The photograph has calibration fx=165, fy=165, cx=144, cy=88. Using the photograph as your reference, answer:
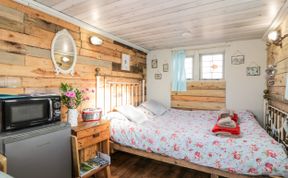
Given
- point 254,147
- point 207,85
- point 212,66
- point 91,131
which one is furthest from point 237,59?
point 91,131

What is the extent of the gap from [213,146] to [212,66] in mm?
2340

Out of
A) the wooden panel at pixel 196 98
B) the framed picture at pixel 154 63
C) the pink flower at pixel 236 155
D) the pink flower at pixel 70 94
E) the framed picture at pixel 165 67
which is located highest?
the framed picture at pixel 154 63

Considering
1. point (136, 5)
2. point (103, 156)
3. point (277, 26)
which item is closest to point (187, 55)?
point (277, 26)

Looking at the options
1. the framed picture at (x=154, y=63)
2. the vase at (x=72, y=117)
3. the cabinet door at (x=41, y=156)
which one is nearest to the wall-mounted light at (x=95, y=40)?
the vase at (x=72, y=117)

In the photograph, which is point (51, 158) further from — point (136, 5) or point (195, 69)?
point (195, 69)

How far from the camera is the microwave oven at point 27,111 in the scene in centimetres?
134

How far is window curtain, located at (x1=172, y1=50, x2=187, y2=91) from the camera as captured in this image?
3920 mm

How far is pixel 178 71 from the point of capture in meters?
3.97

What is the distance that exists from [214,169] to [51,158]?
174 cm

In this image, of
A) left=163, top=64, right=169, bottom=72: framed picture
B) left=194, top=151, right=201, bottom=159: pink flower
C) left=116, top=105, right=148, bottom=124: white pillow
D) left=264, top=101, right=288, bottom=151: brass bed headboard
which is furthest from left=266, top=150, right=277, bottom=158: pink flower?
left=163, top=64, right=169, bottom=72: framed picture

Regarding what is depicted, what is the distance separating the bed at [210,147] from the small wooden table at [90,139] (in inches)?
10.4

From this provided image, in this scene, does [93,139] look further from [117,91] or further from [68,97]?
[117,91]

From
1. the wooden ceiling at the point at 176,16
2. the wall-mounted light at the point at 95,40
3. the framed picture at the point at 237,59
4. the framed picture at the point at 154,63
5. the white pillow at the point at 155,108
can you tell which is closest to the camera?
the wooden ceiling at the point at 176,16

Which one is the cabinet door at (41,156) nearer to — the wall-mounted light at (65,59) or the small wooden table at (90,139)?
the small wooden table at (90,139)
